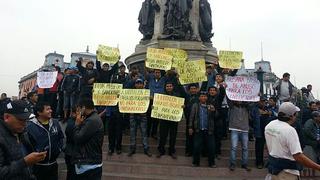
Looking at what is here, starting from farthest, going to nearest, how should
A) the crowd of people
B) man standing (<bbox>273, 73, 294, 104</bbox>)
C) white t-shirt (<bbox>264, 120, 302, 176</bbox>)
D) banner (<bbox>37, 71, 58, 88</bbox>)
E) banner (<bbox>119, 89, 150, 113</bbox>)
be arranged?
1. banner (<bbox>37, 71, 58, 88</bbox>)
2. man standing (<bbox>273, 73, 294, 104</bbox>)
3. banner (<bbox>119, 89, 150, 113</bbox>)
4. white t-shirt (<bbox>264, 120, 302, 176</bbox>)
5. the crowd of people

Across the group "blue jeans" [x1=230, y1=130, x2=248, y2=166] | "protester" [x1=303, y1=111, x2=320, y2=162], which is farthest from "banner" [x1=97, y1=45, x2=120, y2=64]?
"protester" [x1=303, y1=111, x2=320, y2=162]

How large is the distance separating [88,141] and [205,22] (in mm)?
12490

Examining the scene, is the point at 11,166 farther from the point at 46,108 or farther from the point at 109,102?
the point at 109,102

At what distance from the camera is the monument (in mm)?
16844

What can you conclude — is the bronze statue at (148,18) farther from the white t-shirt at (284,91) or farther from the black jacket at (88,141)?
the black jacket at (88,141)

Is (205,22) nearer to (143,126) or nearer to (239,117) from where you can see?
(239,117)

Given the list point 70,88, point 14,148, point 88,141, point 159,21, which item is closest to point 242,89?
point 70,88

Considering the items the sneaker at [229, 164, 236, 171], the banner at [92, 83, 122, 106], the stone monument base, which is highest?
the stone monument base

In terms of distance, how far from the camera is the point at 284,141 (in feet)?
17.6

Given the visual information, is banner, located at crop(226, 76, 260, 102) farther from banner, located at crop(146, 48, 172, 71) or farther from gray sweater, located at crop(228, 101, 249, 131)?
banner, located at crop(146, 48, 172, 71)

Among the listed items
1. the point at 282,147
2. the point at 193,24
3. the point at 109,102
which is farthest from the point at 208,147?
the point at 193,24

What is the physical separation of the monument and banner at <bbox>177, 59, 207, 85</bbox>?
391 centimetres

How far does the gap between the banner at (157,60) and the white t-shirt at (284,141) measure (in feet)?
24.7

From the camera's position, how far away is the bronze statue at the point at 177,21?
1694 centimetres
